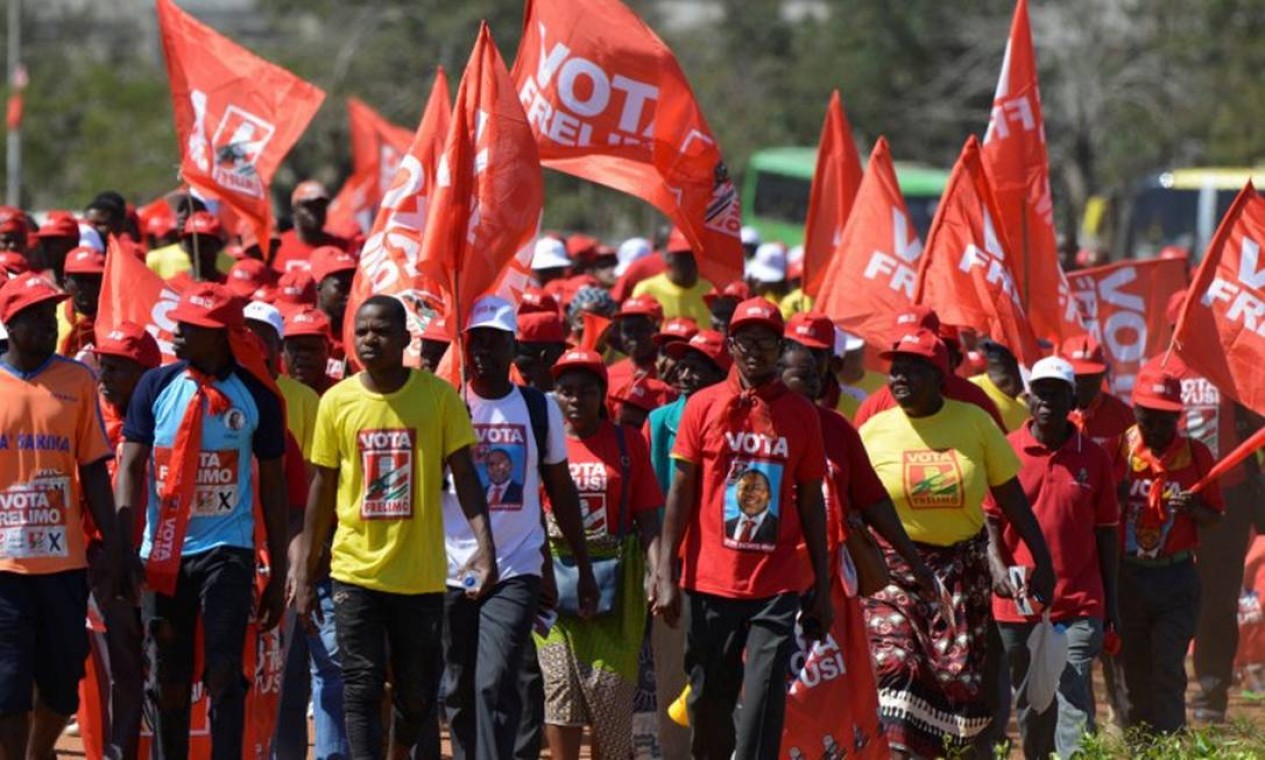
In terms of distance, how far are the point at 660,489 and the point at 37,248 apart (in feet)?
17.6

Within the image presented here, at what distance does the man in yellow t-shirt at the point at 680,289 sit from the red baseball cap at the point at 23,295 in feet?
23.6

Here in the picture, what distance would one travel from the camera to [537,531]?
30.3 ft

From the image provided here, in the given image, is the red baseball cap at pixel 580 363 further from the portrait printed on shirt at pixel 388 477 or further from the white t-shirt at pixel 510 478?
the portrait printed on shirt at pixel 388 477

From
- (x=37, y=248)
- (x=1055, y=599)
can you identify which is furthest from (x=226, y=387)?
(x=37, y=248)

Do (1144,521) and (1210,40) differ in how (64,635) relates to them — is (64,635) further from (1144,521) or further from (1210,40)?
(1210,40)

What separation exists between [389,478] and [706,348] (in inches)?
80.5

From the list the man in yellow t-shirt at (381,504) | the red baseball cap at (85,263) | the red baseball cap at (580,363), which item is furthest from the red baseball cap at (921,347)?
the red baseball cap at (85,263)

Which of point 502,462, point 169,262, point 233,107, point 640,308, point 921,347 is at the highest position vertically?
point 233,107

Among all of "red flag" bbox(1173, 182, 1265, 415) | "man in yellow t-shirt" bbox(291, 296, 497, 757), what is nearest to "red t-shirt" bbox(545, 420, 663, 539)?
"man in yellow t-shirt" bbox(291, 296, 497, 757)

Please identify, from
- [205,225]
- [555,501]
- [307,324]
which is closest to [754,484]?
[555,501]

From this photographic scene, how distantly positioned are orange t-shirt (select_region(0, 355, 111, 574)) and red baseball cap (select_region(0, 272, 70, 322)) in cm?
20

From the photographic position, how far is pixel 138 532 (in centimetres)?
886

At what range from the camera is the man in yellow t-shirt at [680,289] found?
1551 centimetres

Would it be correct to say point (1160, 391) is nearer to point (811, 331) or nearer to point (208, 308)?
point (811, 331)
